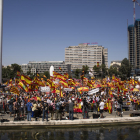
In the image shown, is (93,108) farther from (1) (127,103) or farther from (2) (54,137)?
(2) (54,137)

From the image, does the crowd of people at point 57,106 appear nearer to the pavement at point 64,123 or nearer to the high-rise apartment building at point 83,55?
the pavement at point 64,123

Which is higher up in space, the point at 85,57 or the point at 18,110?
the point at 85,57

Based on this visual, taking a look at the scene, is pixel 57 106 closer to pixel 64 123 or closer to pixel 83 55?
pixel 64 123

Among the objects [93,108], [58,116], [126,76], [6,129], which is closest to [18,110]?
[6,129]

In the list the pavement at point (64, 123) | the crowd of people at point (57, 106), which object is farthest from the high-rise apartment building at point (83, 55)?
the pavement at point (64, 123)

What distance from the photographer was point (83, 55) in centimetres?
19000

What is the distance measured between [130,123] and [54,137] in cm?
690

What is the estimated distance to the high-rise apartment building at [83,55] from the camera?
18788 cm

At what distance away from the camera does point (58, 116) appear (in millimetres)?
16188

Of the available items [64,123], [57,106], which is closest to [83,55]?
[57,106]

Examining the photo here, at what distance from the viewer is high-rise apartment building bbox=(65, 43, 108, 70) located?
188m

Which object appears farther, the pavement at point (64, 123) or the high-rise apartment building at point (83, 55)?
the high-rise apartment building at point (83, 55)

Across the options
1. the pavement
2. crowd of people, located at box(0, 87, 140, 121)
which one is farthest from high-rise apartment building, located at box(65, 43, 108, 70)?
the pavement

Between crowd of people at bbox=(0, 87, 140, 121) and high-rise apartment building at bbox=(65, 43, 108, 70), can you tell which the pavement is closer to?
crowd of people at bbox=(0, 87, 140, 121)
